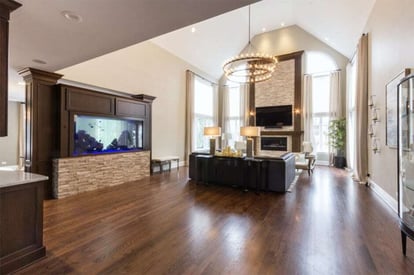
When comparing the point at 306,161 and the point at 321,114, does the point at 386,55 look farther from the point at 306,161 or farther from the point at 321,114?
the point at 321,114

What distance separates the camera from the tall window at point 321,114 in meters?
8.84

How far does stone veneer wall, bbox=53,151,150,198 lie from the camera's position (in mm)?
4440

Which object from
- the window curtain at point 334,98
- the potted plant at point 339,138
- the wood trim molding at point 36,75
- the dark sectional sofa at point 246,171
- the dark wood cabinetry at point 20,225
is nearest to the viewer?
the dark wood cabinetry at point 20,225

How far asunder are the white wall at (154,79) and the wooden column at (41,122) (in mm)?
783

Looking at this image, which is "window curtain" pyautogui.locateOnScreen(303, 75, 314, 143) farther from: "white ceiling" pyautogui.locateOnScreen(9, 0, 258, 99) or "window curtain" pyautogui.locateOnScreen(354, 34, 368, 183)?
"white ceiling" pyautogui.locateOnScreen(9, 0, 258, 99)

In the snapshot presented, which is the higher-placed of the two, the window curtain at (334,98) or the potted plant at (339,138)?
the window curtain at (334,98)

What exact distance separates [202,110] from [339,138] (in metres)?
5.70

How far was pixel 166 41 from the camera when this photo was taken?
7586 mm

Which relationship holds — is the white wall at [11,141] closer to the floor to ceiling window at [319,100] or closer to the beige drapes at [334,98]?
the floor to ceiling window at [319,100]

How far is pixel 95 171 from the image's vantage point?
5.05 meters

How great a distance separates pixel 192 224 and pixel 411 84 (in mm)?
3170

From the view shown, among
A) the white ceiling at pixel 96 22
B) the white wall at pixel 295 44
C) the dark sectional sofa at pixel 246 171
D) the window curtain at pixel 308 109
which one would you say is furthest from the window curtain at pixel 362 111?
the white ceiling at pixel 96 22

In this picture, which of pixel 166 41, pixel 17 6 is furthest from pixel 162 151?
pixel 17 6

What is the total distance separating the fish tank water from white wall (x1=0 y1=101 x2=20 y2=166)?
5779mm
